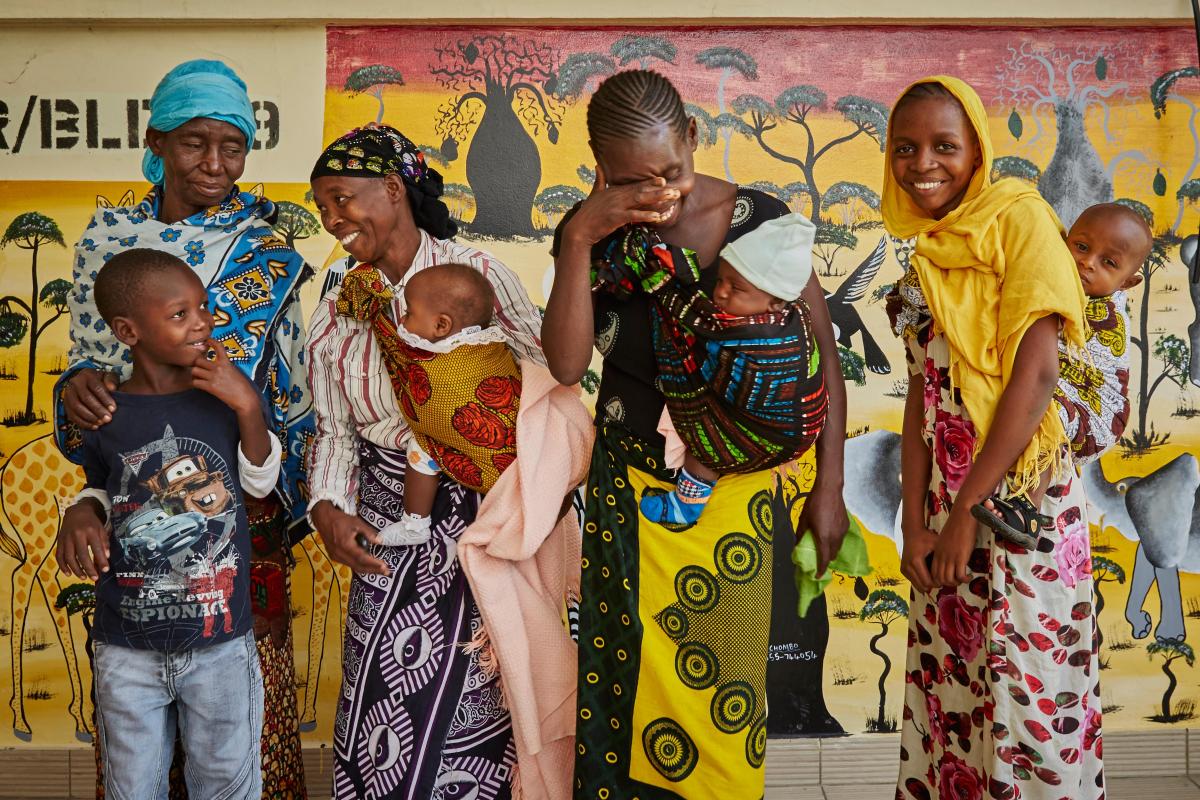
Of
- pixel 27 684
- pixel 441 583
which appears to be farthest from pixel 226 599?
pixel 27 684

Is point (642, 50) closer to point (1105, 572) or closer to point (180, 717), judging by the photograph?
point (1105, 572)

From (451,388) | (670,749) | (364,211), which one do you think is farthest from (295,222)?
(670,749)

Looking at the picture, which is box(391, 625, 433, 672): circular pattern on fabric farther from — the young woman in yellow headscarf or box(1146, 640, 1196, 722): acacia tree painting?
box(1146, 640, 1196, 722): acacia tree painting

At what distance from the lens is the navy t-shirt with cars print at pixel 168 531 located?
2.39 m

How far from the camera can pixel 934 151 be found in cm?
240

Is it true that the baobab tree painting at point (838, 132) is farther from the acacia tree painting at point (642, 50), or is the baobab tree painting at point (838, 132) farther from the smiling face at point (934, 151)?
the smiling face at point (934, 151)

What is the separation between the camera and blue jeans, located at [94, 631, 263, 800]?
2.41 metres

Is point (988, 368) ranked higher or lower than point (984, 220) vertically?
lower

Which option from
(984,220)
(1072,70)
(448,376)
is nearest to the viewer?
(984,220)

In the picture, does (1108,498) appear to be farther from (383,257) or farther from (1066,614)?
(383,257)

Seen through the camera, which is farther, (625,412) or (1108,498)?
(1108,498)

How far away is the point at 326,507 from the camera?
2.65m

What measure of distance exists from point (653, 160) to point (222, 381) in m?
1.08

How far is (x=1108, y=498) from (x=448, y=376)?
2.64 metres
